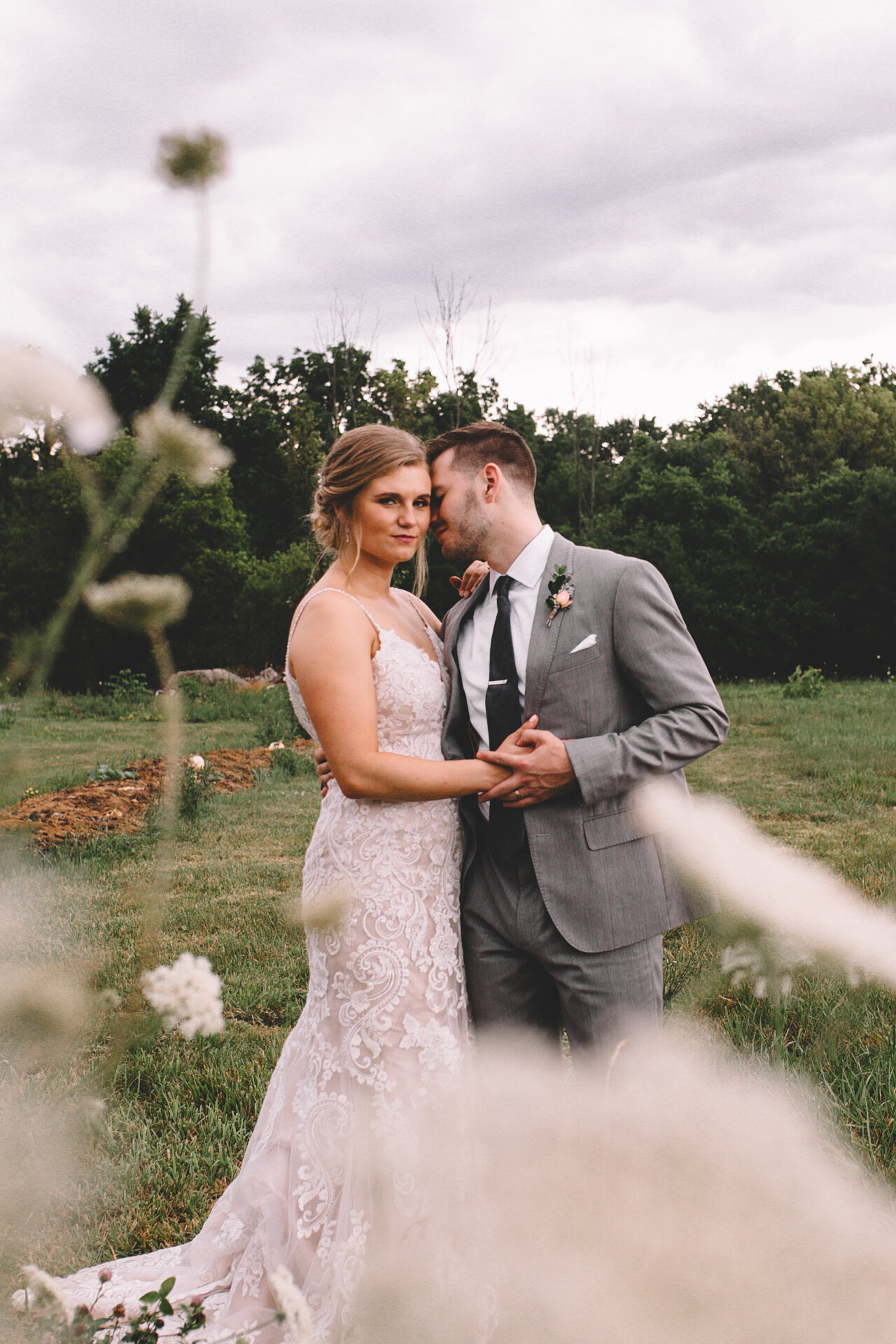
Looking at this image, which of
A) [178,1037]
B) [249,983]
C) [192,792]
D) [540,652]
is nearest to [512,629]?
[540,652]

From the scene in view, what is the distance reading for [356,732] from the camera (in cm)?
248

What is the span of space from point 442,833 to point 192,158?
7.15 feet

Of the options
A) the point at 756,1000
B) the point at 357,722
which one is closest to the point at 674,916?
the point at 357,722

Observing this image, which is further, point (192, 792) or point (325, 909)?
point (192, 792)

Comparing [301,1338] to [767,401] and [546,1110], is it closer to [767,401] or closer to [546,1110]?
[546,1110]

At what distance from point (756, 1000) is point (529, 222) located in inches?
145

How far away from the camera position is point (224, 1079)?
12.5ft

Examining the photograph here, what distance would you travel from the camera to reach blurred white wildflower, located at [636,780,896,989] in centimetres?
64

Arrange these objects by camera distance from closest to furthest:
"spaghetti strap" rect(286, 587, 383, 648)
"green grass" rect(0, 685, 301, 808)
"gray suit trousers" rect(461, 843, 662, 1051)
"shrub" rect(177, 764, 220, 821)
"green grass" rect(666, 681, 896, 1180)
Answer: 1. "gray suit trousers" rect(461, 843, 662, 1051)
2. "spaghetti strap" rect(286, 587, 383, 648)
3. "green grass" rect(666, 681, 896, 1180)
4. "shrub" rect(177, 764, 220, 821)
5. "green grass" rect(0, 685, 301, 808)

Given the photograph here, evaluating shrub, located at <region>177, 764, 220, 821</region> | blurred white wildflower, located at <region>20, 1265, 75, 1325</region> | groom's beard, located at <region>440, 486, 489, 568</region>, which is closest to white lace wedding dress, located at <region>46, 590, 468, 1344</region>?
groom's beard, located at <region>440, 486, 489, 568</region>

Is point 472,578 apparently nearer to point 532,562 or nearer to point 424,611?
point 424,611

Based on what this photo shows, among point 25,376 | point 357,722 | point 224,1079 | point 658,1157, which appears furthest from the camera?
point 224,1079

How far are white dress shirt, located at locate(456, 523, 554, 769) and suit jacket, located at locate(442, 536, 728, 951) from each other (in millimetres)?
97

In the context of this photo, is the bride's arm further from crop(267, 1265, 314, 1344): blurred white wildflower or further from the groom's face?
crop(267, 1265, 314, 1344): blurred white wildflower
